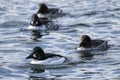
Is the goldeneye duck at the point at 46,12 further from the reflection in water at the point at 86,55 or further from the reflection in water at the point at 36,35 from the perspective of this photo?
the reflection in water at the point at 86,55

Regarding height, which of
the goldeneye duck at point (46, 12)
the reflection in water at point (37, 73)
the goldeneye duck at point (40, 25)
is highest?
the goldeneye duck at point (46, 12)

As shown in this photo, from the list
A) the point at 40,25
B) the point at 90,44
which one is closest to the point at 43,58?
the point at 90,44

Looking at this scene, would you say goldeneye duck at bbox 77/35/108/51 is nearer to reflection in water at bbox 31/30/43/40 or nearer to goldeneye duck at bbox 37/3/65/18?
reflection in water at bbox 31/30/43/40

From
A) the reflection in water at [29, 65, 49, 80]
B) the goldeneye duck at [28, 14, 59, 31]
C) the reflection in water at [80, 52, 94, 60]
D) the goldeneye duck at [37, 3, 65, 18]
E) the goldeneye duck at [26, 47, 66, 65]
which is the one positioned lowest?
the reflection in water at [29, 65, 49, 80]

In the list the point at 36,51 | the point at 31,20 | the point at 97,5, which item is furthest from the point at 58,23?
the point at 36,51

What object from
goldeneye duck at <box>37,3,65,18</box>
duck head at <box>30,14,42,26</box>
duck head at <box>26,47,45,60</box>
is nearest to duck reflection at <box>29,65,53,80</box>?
duck head at <box>26,47,45,60</box>

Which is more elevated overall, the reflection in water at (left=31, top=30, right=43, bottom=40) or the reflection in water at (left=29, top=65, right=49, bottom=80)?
the reflection in water at (left=31, top=30, right=43, bottom=40)

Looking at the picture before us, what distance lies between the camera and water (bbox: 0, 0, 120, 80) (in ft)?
86.4

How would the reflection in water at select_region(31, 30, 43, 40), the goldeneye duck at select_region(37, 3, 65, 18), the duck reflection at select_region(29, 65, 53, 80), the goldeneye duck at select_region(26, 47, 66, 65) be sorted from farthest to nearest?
the goldeneye duck at select_region(37, 3, 65, 18) → the reflection in water at select_region(31, 30, 43, 40) → the goldeneye duck at select_region(26, 47, 66, 65) → the duck reflection at select_region(29, 65, 53, 80)

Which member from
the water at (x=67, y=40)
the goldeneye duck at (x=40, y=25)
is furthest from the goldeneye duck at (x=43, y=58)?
the goldeneye duck at (x=40, y=25)

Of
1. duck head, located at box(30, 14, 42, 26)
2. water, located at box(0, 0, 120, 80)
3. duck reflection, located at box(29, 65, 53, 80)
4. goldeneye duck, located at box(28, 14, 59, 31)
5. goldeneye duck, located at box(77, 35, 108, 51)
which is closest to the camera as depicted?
duck reflection, located at box(29, 65, 53, 80)

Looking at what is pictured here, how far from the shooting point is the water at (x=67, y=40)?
26328 mm

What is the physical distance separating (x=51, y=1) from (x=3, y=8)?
14.5 feet

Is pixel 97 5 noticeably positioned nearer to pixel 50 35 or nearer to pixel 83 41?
pixel 50 35
